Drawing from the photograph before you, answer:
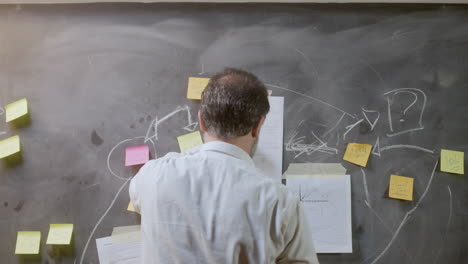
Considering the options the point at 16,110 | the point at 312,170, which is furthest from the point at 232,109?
the point at 16,110

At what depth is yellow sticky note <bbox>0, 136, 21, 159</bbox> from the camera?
129 centimetres

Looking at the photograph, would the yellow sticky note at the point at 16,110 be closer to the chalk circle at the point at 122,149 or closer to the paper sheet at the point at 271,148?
the chalk circle at the point at 122,149

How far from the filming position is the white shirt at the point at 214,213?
83 centimetres

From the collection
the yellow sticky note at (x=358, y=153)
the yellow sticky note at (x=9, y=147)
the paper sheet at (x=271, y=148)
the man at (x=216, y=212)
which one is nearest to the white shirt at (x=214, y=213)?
the man at (x=216, y=212)

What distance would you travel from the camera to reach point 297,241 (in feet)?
2.96

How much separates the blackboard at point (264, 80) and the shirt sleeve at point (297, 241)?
1.41 ft

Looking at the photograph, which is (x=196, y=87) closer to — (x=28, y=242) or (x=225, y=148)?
(x=225, y=148)

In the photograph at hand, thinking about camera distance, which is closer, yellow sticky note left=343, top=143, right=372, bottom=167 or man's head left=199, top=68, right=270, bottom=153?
man's head left=199, top=68, right=270, bottom=153

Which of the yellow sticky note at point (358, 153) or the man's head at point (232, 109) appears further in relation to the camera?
the yellow sticky note at point (358, 153)

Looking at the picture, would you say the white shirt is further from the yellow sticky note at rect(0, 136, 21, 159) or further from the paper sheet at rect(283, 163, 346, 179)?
the yellow sticky note at rect(0, 136, 21, 159)

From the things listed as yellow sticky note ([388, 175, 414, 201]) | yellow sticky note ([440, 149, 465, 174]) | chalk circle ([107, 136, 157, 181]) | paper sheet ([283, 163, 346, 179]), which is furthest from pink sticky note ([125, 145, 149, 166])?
yellow sticky note ([440, 149, 465, 174])

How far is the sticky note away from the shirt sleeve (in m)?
0.87

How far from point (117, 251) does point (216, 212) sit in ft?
2.02

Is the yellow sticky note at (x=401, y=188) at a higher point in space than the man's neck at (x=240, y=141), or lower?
lower
